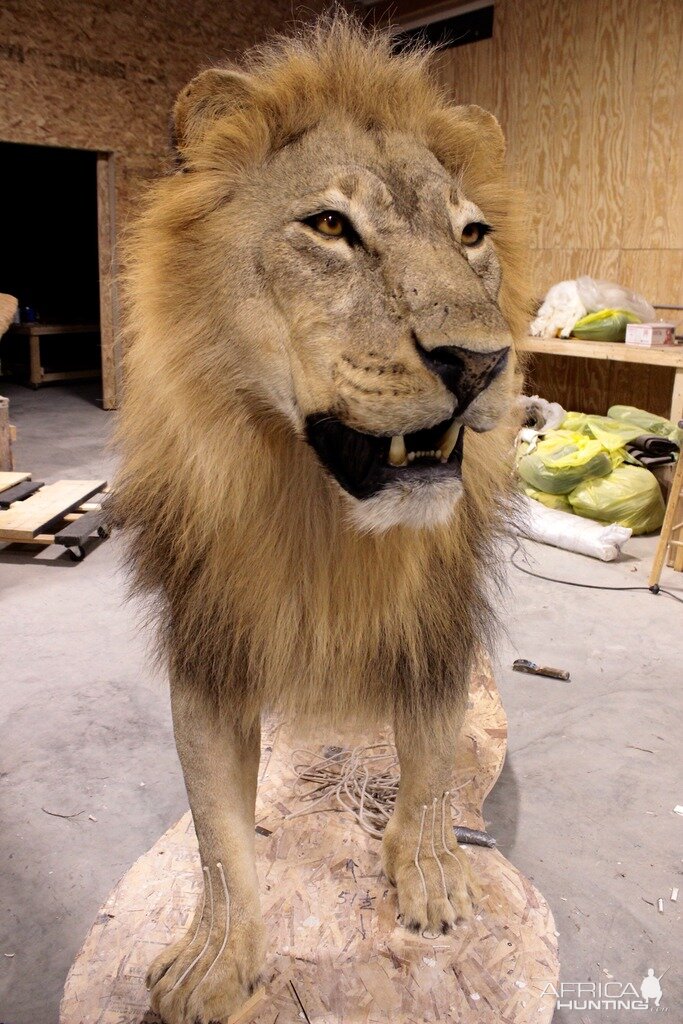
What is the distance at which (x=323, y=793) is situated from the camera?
2.10 m

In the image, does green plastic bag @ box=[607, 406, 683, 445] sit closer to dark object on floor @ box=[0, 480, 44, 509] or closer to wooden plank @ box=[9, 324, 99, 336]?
dark object on floor @ box=[0, 480, 44, 509]

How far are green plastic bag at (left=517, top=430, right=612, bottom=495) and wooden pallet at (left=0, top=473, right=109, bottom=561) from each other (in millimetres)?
2243

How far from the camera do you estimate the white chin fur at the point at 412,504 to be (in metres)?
1.04

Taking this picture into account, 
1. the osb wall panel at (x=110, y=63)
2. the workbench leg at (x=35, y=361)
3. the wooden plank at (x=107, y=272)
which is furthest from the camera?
the workbench leg at (x=35, y=361)

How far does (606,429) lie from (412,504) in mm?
4254

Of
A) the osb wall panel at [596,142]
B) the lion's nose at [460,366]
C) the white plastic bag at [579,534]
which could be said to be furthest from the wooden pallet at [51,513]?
the osb wall panel at [596,142]

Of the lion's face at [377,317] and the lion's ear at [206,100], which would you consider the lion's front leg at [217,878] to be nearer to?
the lion's face at [377,317]

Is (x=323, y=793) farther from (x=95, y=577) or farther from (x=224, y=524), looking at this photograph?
(x=95, y=577)

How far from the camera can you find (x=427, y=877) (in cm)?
169

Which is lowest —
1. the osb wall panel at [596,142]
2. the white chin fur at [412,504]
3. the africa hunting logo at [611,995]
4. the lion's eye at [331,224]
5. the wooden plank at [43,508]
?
the africa hunting logo at [611,995]

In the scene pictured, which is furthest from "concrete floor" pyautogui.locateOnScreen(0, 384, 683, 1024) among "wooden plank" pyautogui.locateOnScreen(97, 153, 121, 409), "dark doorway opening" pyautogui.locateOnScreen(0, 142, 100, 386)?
"dark doorway opening" pyautogui.locateOnScreen(0, 142, 100, 386)

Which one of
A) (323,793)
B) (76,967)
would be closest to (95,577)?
(323,793)

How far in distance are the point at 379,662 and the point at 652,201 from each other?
17.7ft

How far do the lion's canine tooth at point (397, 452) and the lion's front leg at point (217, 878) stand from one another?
653 millimetres
